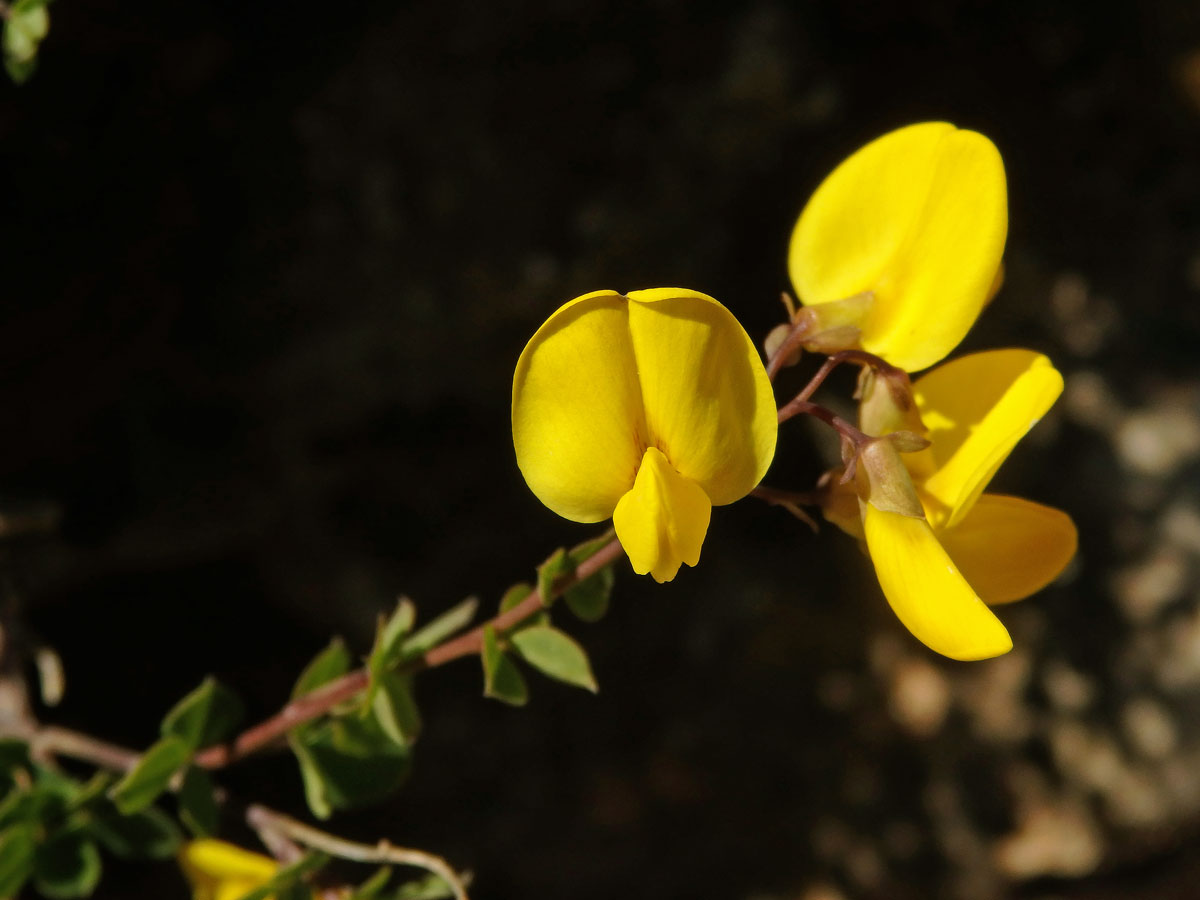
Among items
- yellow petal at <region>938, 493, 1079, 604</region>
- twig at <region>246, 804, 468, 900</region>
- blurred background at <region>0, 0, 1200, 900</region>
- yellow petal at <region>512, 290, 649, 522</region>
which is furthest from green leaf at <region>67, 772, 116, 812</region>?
yellow petal at <region>938, 493, 1079, 604</region>

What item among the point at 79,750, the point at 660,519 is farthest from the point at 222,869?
the point at 660,519

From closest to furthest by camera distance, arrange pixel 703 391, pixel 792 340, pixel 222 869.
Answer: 1. pixel 703 391
2. pixel 792 340
3. pixel 222 869

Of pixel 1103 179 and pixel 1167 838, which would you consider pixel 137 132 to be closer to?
pixel 1103 179

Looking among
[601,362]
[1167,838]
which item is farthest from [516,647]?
[1167,838]

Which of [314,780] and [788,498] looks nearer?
[788,498]

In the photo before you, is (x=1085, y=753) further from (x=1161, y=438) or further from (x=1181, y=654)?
(x=1161, y=438)
